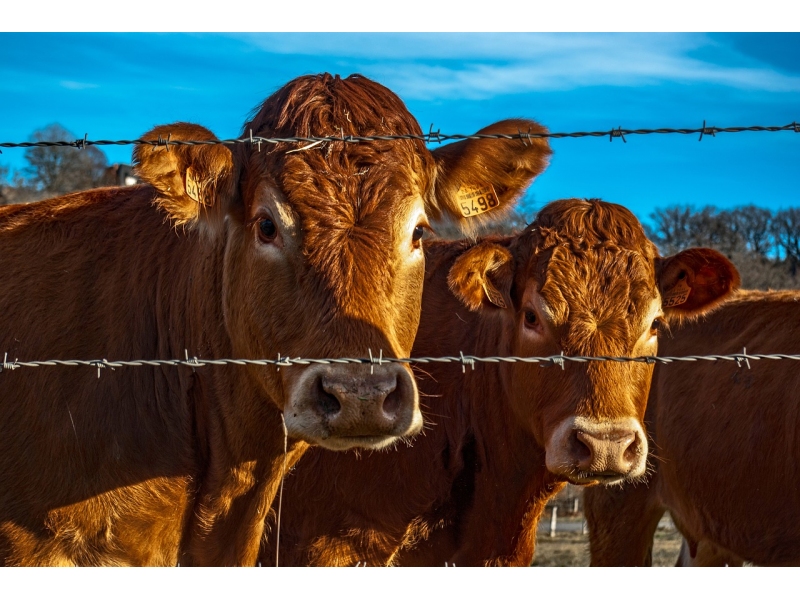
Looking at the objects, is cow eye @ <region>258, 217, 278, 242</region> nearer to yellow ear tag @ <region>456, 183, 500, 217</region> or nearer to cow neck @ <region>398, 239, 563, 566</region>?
yellow ear tag @ <region>456, 183, 500, 217</region>

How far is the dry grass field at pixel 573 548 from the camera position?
8.70 meters

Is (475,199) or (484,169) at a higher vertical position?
(484,169)

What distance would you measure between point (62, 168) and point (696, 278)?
19.6 metres

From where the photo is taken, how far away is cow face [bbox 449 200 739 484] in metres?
4.12

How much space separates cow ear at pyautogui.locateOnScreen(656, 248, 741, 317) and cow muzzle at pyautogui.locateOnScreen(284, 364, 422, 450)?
85.5 inches

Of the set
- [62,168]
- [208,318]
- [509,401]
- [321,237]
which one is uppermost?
[62,168]

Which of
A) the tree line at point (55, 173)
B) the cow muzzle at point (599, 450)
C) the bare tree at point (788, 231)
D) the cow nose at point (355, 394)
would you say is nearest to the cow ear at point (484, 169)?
the cow muzzle at point (599, 450)

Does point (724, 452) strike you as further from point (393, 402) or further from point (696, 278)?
point (393, 402)

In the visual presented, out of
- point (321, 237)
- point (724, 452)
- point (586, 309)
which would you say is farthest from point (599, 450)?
point (724, 452)

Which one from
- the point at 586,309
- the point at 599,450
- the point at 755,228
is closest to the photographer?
the point at 599,450

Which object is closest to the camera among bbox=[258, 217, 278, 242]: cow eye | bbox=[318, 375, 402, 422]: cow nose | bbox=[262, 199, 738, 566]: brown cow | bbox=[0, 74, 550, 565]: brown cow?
bbox=[318, 375, 402, 422]: cow nose

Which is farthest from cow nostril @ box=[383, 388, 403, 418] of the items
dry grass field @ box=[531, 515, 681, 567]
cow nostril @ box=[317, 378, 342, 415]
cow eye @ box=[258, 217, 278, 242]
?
dry grass field @ box=[531, 515, 681, 567]

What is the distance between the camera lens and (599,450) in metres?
4.01

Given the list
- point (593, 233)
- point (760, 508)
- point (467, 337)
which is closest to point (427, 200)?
point (593, 233)
